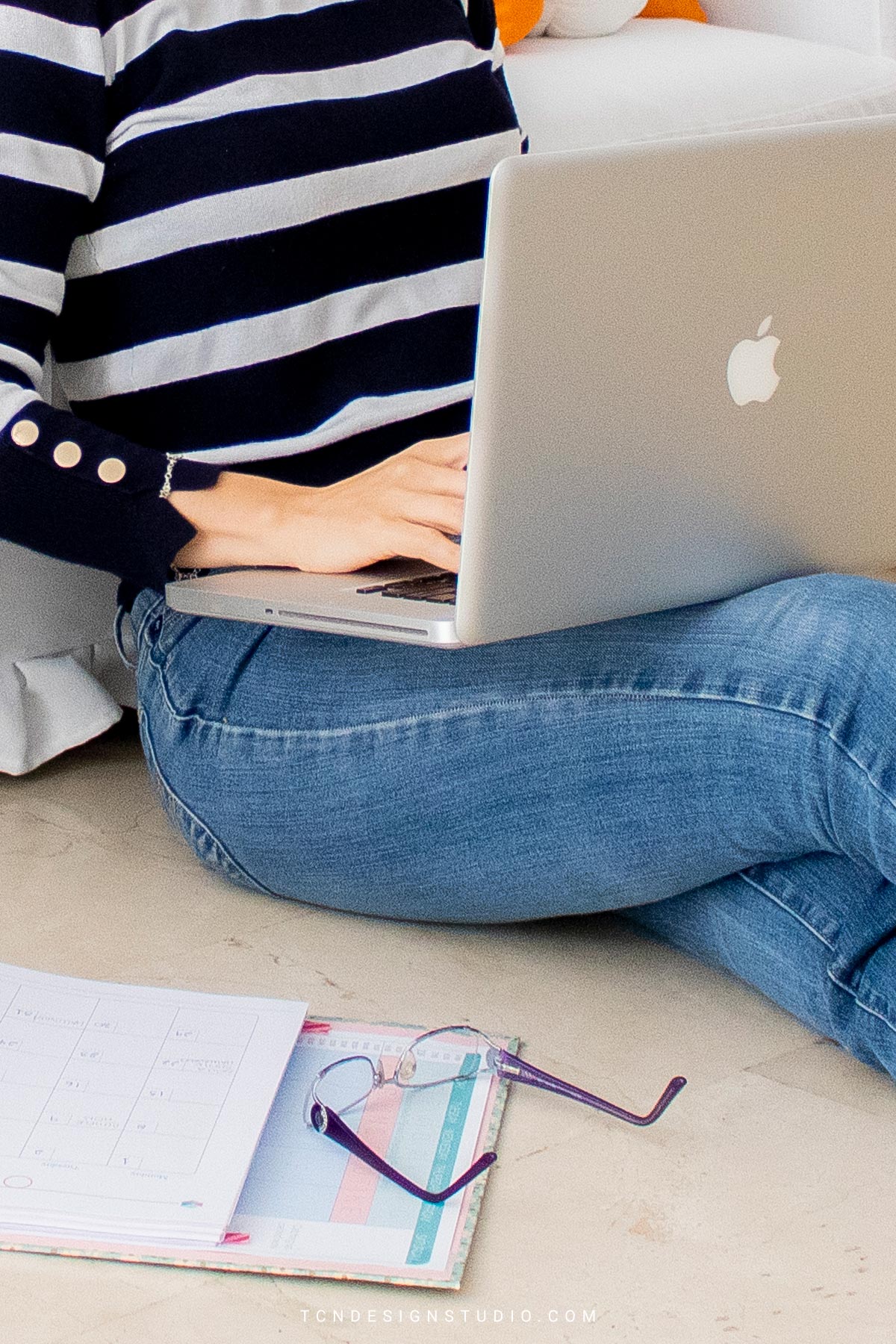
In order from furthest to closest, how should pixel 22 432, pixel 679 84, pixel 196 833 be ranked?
pixel 679 84
pixel 196 833
pixel 22 432

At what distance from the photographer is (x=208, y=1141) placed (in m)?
0.86

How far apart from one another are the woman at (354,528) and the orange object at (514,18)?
0.69 metres

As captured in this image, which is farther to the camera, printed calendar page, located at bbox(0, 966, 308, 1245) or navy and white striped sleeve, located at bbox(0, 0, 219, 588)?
navy and white striped sleeve, located at bbox(0, 0, 219, 588)

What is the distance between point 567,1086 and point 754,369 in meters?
0.43

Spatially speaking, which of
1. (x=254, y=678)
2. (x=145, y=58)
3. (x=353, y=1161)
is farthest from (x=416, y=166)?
(x=353, y=1161)

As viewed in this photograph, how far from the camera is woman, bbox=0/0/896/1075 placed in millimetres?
953

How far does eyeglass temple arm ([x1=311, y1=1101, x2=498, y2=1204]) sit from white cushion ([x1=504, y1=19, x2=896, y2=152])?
1.06 meters

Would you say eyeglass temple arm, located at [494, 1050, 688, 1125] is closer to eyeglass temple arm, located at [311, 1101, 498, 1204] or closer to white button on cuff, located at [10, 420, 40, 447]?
eyeglass temple arm, located at [311, 1101, 498, 1204]

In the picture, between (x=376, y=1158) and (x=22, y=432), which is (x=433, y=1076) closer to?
(x=376, y=1158)

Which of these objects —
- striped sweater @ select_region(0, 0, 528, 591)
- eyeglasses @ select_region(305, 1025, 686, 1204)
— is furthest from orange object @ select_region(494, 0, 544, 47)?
eyeglasses @ select_region(305, 1025, 686, 1204)

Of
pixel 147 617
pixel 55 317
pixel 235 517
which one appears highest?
pixel 55 317

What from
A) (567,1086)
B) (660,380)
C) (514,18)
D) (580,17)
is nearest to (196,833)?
(567,1086)

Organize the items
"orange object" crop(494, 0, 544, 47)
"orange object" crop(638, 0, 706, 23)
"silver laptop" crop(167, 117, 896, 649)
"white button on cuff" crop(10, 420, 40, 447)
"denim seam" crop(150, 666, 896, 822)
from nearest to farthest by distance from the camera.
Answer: "silver laptop" crop(167, 117, 896, 649) < "denim seam" crop(150, 666, 896, 822) < "white button on cuff" crop(10, 420, 40, 447) < "orange object" crop(494, 0, 544, 47) < "orange object" crop(638, 0, 706, 23)

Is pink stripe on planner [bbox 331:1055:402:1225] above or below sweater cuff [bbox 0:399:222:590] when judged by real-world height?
below
